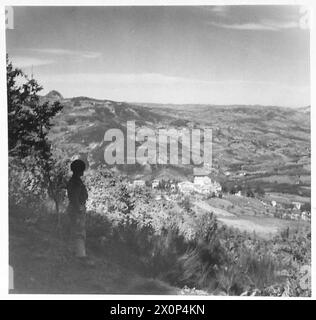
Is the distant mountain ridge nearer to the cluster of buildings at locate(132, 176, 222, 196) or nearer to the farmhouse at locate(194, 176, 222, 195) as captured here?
the cluster of buildings at locate(132, 176, 222, 196)

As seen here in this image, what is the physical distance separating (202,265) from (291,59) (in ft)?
6.79

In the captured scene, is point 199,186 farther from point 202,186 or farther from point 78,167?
point 78,167

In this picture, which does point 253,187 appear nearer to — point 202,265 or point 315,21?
point 202,265

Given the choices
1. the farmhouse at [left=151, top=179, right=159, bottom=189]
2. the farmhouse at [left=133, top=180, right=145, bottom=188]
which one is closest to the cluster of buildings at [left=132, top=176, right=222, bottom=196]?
the farmhouse at [left=151, top=179, right=159, bottom=189]

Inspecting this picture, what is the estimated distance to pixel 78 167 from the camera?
19.4ft

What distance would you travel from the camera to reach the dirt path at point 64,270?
5797 mm

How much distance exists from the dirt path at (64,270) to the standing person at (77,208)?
3.8 inches

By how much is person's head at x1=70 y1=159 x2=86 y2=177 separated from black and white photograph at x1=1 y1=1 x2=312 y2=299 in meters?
→ 0.01

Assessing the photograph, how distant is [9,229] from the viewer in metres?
5.91

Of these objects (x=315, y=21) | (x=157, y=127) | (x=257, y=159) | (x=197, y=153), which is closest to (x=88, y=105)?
(x=157, y=127)

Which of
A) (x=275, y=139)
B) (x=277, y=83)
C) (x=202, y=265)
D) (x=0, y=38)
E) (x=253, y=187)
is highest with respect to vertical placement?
(x=0, y=38)

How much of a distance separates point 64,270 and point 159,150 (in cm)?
145

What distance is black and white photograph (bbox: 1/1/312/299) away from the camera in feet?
18.8

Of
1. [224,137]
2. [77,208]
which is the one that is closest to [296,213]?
[224,137]
